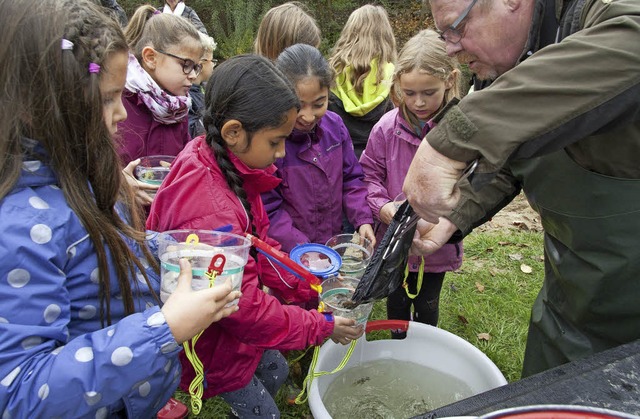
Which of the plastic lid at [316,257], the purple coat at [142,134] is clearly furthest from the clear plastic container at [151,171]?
the plastic lid at [316,257]

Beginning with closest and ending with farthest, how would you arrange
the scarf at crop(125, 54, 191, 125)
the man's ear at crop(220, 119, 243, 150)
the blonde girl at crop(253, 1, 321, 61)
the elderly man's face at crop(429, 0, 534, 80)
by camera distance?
the elderly man's face at crop(429, 0, 534, 80), the man's ear at crop(220, 119, 243, 150), the scarf at crop(125, 54, 191, 125), the blonde girl at crop(253, 1, 321, 61)

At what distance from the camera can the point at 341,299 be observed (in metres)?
2.03

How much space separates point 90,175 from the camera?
126 centimetres

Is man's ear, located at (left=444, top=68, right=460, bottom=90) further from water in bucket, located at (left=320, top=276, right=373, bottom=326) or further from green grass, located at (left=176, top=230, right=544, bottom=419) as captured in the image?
green grass, located at (left=176, top=230, right=544, bottom=419)

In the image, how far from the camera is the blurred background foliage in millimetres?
7746

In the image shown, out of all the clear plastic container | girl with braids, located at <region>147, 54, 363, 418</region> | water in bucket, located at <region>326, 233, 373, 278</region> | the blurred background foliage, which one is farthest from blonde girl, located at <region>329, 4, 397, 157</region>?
the blurred background foliage

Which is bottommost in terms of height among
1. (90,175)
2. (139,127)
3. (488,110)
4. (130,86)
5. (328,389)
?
(328,389)

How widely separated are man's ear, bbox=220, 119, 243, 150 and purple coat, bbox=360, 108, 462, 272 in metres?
1.14

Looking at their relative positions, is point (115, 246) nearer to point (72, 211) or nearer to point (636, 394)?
point (72, 211)

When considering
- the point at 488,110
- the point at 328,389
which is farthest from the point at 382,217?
the point at 488,110

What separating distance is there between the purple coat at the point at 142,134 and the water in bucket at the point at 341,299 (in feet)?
4.43

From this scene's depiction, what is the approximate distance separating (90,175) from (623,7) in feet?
4.38

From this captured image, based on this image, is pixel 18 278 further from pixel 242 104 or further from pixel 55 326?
pixel 242 104

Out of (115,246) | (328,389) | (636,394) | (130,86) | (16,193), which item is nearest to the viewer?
(636,394)
